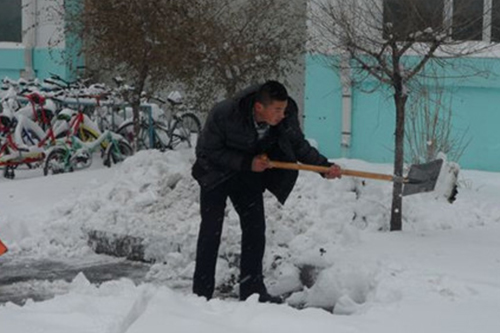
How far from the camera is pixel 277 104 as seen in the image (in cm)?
581

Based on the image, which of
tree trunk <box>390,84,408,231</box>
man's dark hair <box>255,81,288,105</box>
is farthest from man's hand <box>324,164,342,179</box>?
tree trunk <box>390,84,408,231</box>

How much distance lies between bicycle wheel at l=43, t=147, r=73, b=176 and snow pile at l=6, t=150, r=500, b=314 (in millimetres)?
2378

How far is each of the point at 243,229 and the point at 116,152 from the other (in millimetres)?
6054

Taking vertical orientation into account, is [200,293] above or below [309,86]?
below

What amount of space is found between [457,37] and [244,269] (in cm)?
361

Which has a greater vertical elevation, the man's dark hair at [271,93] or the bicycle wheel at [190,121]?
the man's dark hair at [271,93]

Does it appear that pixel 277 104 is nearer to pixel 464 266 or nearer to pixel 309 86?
pixel 464 266

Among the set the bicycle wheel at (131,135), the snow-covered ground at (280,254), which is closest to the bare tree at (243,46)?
the snow-covered ground at (280,254)

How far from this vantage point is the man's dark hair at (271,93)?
19.0 feet

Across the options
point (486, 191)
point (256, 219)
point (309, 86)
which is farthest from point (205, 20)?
point (256, 219)

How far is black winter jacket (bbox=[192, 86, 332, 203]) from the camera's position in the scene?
5898mm

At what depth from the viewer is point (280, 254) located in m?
7.20

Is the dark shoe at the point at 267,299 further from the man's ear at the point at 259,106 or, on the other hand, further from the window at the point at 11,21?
the window at the point at 11,21

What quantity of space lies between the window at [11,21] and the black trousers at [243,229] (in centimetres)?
1136
